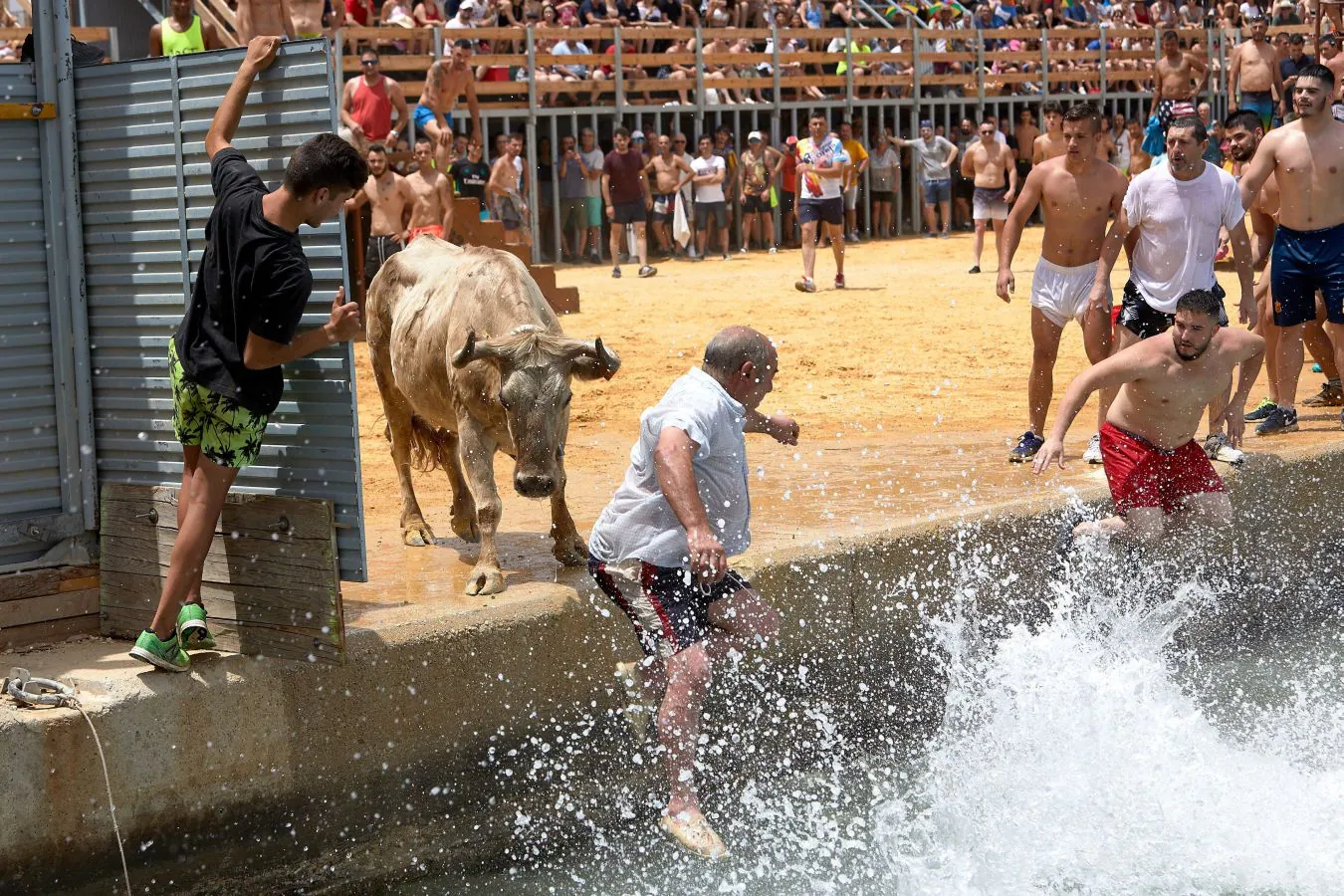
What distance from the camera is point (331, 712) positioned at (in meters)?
5.80

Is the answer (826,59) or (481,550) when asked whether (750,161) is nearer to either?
(826,59)

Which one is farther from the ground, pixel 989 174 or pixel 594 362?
pixel 989 174

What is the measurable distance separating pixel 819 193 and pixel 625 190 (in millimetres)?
3837

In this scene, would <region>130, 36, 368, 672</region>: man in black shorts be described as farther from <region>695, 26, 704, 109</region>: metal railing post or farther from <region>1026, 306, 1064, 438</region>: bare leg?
<region>695, 26, 704, 109</region>: metal railing post

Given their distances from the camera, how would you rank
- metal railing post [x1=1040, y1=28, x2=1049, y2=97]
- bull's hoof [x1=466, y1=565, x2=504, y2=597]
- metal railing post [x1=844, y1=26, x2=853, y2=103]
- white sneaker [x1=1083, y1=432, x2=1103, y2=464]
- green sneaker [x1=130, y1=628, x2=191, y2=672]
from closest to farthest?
green sneaker [x1=130, y1=628, x2=191, y2=672], bull's hoof [x1=466, y1=565, x2=504, y2=597], white sneaker [x1=1083, y1=432, x2=1103, y2=464], metal railing post [x1=844, y1=26, x2=853, y2=103], metal railing post [x1=1040, y1=28, x2=1049, y2=97]

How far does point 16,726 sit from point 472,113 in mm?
15424

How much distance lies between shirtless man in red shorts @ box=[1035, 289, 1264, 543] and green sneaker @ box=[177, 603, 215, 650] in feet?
13.8

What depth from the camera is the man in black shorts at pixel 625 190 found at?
22406mm

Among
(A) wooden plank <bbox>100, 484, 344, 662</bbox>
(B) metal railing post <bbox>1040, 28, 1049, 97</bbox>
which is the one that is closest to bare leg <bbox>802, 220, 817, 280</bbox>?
(B) metal railing post <bbox>1040, 28, 1049, 97</bbox>

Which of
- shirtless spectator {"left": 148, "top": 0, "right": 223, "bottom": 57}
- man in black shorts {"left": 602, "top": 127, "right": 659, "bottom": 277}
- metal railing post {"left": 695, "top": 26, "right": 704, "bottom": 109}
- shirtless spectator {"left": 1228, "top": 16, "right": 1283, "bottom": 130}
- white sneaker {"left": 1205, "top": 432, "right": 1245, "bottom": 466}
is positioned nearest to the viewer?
white sneaker {"left": 1205, "top": 432, "right": 1245, "bottom": 466}

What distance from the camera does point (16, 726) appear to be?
5059mm

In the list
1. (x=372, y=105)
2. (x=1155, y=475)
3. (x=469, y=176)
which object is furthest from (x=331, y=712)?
(x=469, y=176)

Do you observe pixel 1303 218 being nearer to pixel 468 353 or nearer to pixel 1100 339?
pixel 1100 339

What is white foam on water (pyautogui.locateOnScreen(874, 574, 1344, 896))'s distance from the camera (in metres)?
5.90
